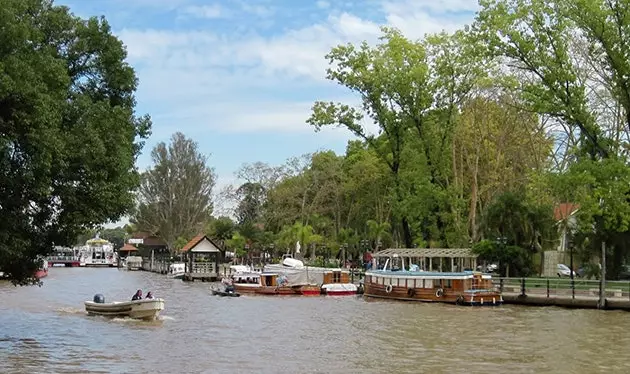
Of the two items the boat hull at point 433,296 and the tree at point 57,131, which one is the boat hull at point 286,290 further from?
the tree at point 57,131

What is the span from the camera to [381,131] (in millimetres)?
61188

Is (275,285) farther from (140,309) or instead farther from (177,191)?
(177,191)

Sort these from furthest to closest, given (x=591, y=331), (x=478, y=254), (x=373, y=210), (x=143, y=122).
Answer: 1. (x=373, y=210)
2. (x=478, y=254)
3. (x=591, y=331)
4. (x=143, y=122)

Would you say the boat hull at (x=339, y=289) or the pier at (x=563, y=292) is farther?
the boat hull at (x=339, y=289)

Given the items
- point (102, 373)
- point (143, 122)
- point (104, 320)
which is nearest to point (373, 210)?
point (104, 320)

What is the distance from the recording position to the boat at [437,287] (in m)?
46.4

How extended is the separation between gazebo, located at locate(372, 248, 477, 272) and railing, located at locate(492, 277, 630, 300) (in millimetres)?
4203

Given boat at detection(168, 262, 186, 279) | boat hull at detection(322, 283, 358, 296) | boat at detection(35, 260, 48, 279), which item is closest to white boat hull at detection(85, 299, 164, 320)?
boat at detection(35, 260, 48, 279)

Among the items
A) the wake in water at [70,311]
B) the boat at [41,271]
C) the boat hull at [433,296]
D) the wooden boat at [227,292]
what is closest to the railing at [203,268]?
the boat at [41,271]

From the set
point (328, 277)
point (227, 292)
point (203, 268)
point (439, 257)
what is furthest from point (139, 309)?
point (203, 268)

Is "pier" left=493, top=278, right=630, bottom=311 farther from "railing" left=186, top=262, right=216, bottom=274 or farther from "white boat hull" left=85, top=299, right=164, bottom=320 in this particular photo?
"railing" left=186, top=262, right=216, bottom=274

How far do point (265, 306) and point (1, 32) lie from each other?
98.3 feet

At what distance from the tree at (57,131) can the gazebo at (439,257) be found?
32.7 m

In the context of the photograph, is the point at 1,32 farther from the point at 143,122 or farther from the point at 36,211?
the point at 143,122
